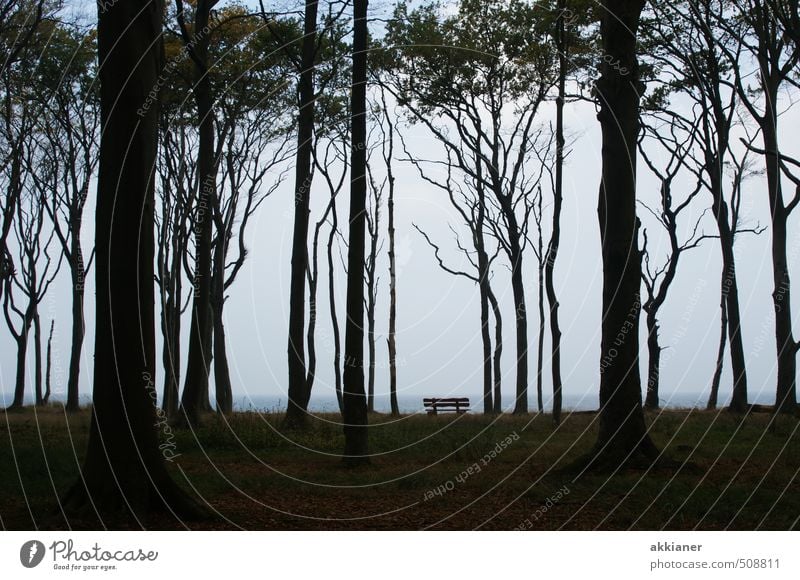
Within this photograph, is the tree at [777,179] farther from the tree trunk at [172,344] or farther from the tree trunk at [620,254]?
the tree trunk at [172,344]

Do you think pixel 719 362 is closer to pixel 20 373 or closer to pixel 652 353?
pixel 652 353

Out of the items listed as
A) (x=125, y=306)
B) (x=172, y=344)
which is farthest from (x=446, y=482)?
(x=172, y=344)

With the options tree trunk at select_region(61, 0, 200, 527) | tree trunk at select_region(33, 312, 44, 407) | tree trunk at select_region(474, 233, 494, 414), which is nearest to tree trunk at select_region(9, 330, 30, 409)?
tree trunk at select_region(33, 312, 44, 407)

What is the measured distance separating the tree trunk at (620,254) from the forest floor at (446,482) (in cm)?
69

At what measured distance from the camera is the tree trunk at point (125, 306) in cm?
816

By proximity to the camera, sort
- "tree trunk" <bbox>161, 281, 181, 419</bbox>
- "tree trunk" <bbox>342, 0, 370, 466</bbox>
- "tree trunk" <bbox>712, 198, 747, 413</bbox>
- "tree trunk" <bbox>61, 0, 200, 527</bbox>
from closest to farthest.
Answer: "tree trunk" <bbox>61, 0, 200, 527</bbox> → "tree trunk" <bbox>342, 0, 370, 466</bbox> → "tree trunk" <bbox>712, 198, 747, 413</bbox> → "tree trunk" <bbox>161, 281, 181, 419</bbox>

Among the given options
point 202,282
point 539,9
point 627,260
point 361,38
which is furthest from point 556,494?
point 539,9

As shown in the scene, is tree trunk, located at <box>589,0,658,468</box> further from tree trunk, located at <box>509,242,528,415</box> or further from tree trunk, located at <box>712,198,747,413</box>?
tree trunk, located at <box>509,242,528,415</box>

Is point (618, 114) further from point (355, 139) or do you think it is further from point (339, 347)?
point (339, 347)

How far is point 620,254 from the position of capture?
11438 mm

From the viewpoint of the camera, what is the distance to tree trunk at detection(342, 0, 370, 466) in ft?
43.1

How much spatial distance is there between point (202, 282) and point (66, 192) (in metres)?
11.3

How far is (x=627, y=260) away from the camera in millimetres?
11406

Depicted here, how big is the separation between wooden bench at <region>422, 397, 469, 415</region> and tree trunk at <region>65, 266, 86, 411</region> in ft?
38.9
